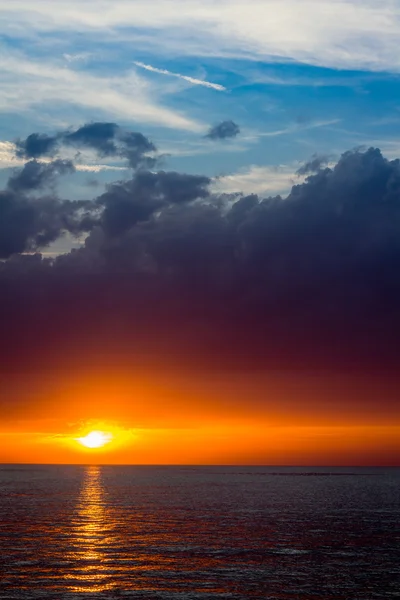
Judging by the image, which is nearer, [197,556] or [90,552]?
[197,556]

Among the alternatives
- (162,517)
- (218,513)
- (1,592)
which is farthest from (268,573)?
(218,513)

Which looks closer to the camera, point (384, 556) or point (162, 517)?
point (384, 556)

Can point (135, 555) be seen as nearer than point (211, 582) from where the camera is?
No

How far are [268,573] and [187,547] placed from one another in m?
18.9

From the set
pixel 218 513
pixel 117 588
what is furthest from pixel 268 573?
pixel 218 513

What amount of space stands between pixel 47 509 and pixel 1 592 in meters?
92.2

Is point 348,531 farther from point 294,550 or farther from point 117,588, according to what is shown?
point 117,588

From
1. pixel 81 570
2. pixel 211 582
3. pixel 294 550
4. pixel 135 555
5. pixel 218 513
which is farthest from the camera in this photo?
pixel 218 513

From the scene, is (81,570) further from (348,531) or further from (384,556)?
(348,531)

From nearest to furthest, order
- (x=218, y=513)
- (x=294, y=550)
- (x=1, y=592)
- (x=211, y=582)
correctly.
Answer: (x=1, y=592) → (x=211, y=582) → (x=294, y=550) → (x=218, y=513)

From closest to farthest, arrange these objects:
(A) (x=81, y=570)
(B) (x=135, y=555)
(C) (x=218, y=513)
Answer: (A) (x=81, y=570), (B) (x=135, y=555), (C) (x=218, y=513)

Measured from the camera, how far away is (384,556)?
78.1m

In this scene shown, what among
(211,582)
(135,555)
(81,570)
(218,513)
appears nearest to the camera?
(211,582)

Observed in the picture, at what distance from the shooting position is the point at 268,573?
66.2 meters
